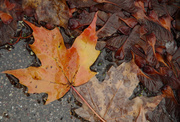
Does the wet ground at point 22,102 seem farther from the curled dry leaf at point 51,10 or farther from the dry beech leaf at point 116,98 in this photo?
the curled dry leaf at point 51,10

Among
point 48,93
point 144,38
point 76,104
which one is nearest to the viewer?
point 48,93

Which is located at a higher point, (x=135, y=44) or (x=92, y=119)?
(x=135, y=44)

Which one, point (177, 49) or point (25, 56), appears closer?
point (25, 56)

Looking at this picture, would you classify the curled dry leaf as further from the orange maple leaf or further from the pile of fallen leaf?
the orange maple leaf

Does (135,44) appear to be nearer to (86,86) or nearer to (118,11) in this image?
(118,11)

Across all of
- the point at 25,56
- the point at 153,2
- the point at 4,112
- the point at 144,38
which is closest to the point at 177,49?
the point at 144,38

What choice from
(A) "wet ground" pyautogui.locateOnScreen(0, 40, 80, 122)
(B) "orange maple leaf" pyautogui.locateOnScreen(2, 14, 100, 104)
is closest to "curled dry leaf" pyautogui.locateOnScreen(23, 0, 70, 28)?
(B) "orange maple leaf" pyautogui.locateOnScreen(2, 14, 100, 104)

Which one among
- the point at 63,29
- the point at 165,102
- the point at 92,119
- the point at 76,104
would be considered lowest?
the point at 165,102
